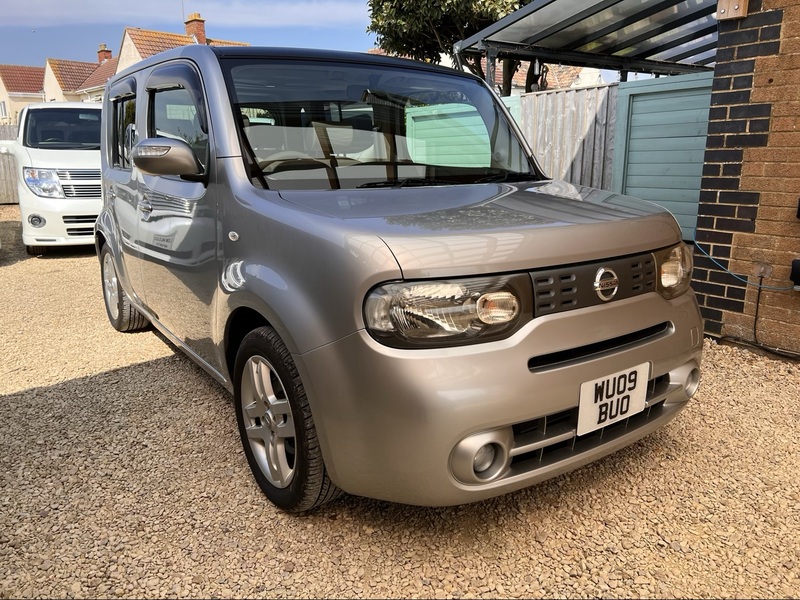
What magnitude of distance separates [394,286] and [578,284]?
0.63 m

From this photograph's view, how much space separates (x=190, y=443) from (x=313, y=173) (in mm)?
1497

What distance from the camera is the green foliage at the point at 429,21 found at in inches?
529

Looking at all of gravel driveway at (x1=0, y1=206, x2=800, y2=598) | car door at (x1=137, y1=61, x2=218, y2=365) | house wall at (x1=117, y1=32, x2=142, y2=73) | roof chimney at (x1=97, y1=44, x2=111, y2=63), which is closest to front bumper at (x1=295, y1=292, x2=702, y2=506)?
gravel driveway at (x1=0, y1=206, x2=800, y2=598)

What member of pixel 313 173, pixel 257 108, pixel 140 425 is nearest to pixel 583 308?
pixel 313 173

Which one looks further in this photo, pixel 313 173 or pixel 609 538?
pixel 313 173

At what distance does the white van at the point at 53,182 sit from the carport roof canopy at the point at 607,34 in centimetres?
532

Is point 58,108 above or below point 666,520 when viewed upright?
above

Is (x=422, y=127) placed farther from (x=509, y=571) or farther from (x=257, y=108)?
(x=509, y=571)

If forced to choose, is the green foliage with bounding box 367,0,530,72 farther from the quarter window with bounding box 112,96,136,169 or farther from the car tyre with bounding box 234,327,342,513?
the car tyre with bounding box 234,327,342,513

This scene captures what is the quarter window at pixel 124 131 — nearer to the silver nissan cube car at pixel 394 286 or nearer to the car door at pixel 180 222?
the car door at pixel 180 222

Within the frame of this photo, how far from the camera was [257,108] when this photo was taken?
251 centimetres

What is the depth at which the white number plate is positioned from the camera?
1924 millimetres

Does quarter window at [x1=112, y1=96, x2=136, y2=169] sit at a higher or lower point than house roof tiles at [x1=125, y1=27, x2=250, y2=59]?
lower

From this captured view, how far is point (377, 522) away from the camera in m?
2.28
